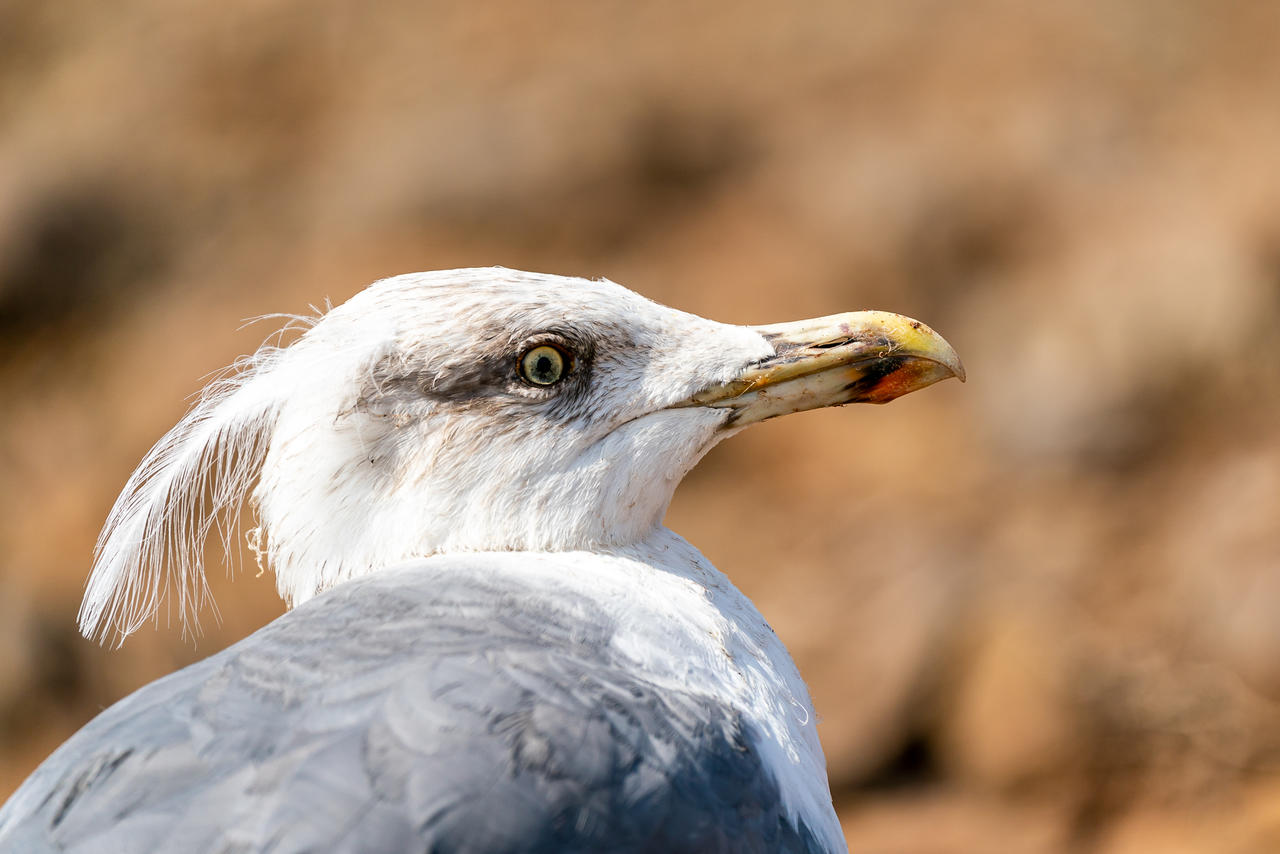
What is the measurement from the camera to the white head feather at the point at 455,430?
7.77 feet

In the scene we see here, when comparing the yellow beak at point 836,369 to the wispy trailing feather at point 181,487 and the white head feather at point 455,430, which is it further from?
the wispy trailing feather at point 181,487

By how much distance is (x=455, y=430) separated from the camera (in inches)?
93.7

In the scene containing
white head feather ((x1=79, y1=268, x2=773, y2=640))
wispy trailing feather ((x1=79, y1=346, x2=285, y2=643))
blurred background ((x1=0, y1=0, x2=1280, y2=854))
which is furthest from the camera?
blurred background ((x1=0, y1=0, x2=1280, y2=854))

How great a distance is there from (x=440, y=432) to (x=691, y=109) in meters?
7.22

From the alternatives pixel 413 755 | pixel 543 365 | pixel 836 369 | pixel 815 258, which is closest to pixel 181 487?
pixel 543 365

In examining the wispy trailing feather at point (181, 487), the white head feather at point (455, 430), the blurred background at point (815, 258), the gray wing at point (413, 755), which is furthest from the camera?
the blurred background at point (815, 258)

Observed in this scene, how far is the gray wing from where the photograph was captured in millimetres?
1672

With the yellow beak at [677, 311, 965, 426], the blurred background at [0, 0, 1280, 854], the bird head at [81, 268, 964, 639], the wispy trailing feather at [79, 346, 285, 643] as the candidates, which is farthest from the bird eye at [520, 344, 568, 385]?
the blurred background at [0, 0, 1280, 854]

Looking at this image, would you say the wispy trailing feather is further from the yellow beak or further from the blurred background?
the blurred background

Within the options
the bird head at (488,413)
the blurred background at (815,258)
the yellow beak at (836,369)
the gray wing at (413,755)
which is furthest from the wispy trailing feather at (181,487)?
the blurred background at (815,258)

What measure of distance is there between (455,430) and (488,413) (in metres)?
0.07

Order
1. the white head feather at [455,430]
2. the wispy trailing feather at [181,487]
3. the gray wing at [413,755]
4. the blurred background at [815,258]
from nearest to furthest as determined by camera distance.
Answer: the gray wing at [413,755] < the white head feather at [455,430] < the wispy trailing feather at [181,487] < the blurred background at [815,258]

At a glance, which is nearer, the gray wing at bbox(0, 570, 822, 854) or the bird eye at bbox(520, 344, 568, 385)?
the gray wing at bbox(0, 570, 822, 854)

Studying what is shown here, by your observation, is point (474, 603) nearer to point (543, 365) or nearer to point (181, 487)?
point (543, 365)
